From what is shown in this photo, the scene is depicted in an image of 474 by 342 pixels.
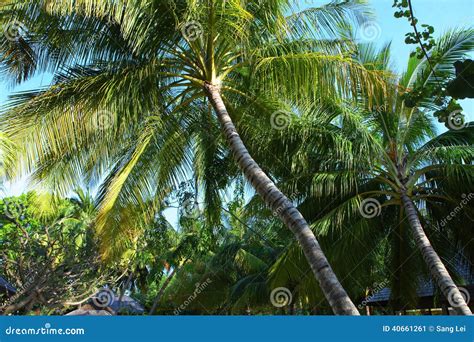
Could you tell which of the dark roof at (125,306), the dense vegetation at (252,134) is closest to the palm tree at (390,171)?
the dense vegetation at (252,134)

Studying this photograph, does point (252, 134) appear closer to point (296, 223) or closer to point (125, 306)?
point (296, 223)

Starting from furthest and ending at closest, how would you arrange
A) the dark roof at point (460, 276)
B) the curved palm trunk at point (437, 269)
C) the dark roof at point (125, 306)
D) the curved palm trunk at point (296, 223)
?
the dark roof at point (125, 306), the dark roof at point (460, 276), the curved palm trunk at point (437, 269), the curved palm trunk at point (296, 223)

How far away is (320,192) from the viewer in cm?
1087

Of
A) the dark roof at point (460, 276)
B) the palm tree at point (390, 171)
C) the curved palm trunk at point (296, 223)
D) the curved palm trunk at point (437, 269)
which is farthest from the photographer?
the dark roof at point (460, 276)

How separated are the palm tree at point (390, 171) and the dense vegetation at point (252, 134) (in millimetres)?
35

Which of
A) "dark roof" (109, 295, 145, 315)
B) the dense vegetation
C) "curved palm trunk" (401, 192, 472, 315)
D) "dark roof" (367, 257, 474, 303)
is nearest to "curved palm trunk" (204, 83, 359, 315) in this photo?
the dense vegetation

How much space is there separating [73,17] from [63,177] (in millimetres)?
2656

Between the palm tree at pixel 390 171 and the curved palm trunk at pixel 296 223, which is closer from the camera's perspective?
the curved palm trunk at pixel 296 223

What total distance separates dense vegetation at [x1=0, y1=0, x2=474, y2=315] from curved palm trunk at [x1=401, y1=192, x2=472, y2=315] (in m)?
0.03

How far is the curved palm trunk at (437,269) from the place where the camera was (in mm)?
7977

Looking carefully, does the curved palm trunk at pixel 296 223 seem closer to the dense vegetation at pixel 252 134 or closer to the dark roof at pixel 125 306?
the dense vegetation at pixel 252 134

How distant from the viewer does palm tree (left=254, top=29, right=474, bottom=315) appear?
10242mm

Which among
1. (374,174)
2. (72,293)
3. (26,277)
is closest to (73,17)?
(374,174)

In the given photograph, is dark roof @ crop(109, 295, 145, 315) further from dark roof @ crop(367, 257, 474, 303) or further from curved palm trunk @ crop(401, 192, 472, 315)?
curved palm trunk @ crop(401, 192, 472, 315)
